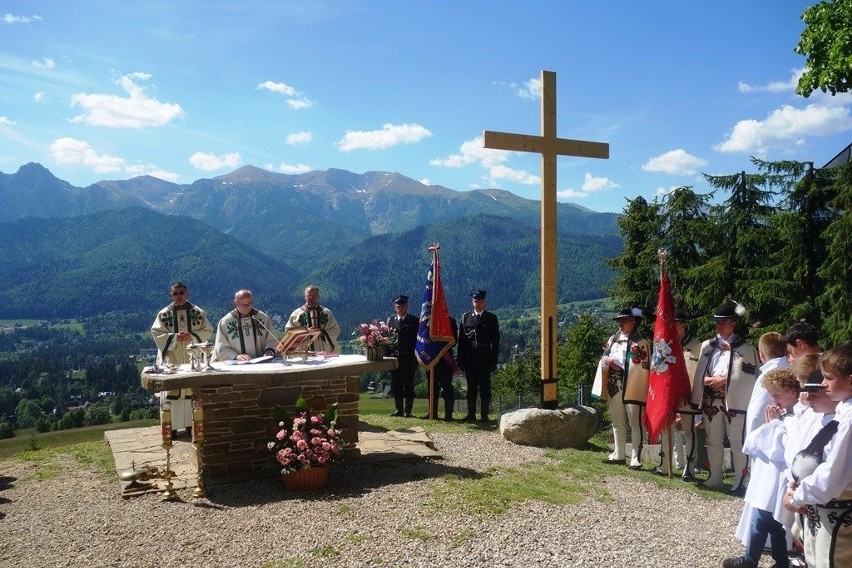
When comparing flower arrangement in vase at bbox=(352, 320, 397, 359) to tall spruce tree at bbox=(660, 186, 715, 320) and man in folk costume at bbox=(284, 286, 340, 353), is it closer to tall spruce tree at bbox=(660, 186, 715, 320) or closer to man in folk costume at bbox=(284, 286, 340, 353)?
man in folk costume at bbox=(284, 286, 340, 353)

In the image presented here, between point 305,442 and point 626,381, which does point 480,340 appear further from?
point 305,442

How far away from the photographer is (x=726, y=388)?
783 centimetres

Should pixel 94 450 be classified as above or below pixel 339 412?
below

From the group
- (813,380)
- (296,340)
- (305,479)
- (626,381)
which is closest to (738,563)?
(813,380)

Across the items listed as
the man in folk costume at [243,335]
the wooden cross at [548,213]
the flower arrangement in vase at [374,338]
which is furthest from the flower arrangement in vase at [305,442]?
the wooden cross at [548,213]

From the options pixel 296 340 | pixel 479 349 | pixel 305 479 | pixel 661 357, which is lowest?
pixel 305 479

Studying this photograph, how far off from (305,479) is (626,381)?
14.0ft

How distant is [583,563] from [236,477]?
168 inches

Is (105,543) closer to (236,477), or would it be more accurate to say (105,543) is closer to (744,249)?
(236,477)

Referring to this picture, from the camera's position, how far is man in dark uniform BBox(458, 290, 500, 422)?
40.0 feet

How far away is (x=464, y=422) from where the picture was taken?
12086 millimetres

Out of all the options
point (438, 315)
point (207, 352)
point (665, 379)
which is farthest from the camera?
point (438, 315)

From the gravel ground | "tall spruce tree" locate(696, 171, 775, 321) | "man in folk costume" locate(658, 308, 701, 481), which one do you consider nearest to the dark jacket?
"man in folk costume" locate(658, 308, 701, 481)

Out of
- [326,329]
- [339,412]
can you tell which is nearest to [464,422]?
[326,329]
